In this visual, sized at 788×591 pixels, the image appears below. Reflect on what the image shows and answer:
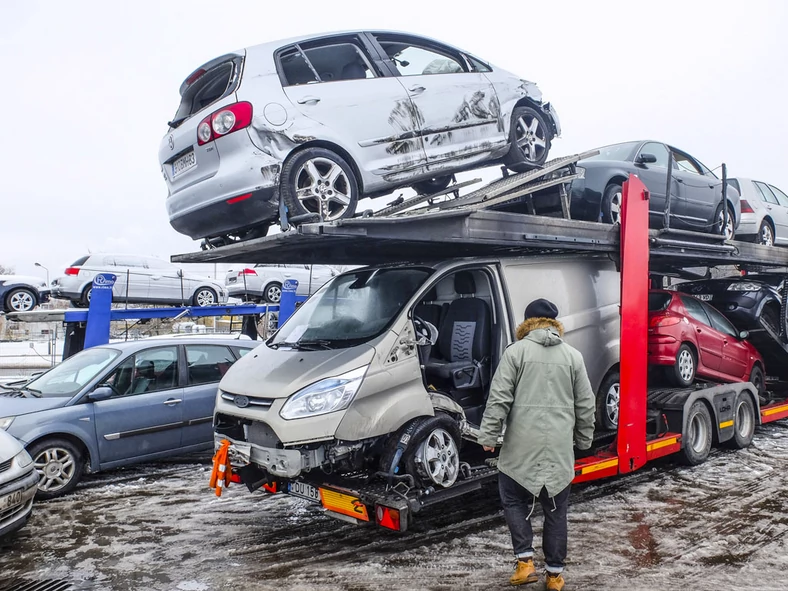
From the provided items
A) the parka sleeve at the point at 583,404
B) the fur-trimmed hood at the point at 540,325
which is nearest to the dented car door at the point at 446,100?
the fur-trimmed hood at the point at 540,325

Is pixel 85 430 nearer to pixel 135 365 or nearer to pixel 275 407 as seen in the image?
pixel 135 365

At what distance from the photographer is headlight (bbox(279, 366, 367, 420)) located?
4078mm

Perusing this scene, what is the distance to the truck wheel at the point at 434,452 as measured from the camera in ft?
13.9

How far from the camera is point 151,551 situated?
453cm

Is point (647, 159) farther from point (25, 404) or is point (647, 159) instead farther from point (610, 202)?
point (25, 404)

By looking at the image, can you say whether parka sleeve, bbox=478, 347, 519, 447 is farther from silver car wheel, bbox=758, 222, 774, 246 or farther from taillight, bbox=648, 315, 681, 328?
silver car wheel, bbox=758, 222, 774, 246

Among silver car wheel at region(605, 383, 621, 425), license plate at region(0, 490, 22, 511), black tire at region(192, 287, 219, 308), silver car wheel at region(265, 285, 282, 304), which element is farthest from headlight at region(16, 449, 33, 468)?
silver car wheel at region(265, 285, 282, 304)

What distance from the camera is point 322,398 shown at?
411 centimetres

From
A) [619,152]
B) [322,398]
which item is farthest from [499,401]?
[619,152]

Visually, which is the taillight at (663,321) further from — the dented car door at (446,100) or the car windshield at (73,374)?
the car windshield at (73,374)

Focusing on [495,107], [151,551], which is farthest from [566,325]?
[151,551]

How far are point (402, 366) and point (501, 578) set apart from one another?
4.87 feet

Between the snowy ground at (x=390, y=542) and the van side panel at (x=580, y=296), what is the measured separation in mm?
1281

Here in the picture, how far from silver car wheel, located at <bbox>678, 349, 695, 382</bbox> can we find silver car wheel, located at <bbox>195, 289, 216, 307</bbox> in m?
10.2
